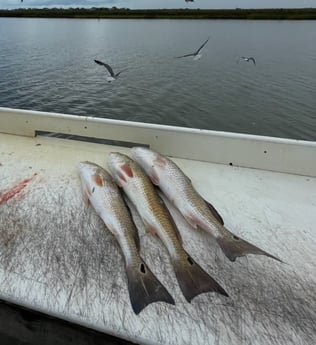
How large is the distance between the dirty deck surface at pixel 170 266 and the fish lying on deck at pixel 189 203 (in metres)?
0.06

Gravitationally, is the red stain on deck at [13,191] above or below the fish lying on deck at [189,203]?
below

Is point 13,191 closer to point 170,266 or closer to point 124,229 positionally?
point 124,229

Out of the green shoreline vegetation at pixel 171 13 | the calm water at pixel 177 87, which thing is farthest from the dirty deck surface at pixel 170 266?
the green shoreline vegetation at pixel 171 13

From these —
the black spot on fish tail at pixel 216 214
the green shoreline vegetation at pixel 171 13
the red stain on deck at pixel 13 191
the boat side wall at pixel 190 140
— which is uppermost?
the green shoreline vegetation at pixel 171 13

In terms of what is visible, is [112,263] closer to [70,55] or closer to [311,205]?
[311,205]

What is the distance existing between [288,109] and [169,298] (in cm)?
Result: 812

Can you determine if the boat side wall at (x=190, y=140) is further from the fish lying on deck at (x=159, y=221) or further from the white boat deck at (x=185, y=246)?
the fish lying on deck at (x=159, y=221)

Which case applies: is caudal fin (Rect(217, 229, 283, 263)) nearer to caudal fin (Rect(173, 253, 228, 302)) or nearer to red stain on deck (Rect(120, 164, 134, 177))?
caudal fin (Rect(173, 253, 228, 302))

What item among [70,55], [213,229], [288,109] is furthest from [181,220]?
[70,55]

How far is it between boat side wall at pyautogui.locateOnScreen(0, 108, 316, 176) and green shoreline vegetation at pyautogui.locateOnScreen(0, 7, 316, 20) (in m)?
44.6

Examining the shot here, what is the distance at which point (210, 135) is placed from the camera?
236 centimetres

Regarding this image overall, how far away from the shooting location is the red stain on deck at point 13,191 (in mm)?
1927

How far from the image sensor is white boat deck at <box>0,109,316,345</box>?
123 centimetres

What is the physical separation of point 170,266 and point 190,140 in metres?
1.21
